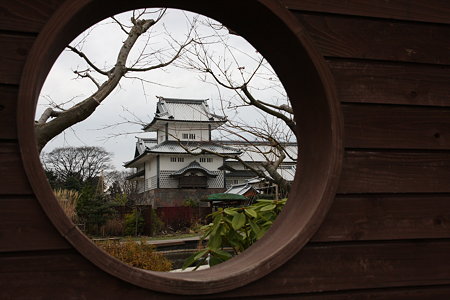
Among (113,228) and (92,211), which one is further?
(113,228)

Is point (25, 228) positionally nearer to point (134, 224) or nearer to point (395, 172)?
point (395, 172)

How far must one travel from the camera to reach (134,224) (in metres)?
14.4

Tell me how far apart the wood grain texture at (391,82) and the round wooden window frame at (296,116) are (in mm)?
54

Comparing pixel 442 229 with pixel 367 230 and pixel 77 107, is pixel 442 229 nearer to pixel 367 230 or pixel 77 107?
pixel 367 230

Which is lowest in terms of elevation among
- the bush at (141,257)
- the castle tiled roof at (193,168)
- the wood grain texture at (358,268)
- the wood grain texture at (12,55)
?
the bush at (141,257)

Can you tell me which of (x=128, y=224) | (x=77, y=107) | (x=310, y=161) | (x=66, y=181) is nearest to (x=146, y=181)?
(x=66, y=181)

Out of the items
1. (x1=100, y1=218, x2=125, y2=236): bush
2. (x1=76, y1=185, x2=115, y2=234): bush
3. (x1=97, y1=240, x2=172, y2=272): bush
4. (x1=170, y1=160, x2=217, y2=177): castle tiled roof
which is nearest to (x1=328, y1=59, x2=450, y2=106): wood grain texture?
(x1=97, y1=240, x2=172, y2=272): bush

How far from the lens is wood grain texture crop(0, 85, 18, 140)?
99 cm

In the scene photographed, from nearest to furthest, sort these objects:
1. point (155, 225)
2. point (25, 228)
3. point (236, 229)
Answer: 1. point (25, 228)
2. point (236, 229)
3. point (155, 225)

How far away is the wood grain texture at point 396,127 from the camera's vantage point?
124 cm

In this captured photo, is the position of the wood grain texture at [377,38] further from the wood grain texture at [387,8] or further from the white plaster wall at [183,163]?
the white plaster wall at [183,163]

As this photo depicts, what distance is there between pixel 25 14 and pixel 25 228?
18.3 inches

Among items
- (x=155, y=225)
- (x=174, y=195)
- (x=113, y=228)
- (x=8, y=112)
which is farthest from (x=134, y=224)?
(x=8, y=112)

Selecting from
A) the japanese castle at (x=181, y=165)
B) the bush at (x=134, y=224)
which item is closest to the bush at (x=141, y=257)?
the bush at (x=134, y=224)
